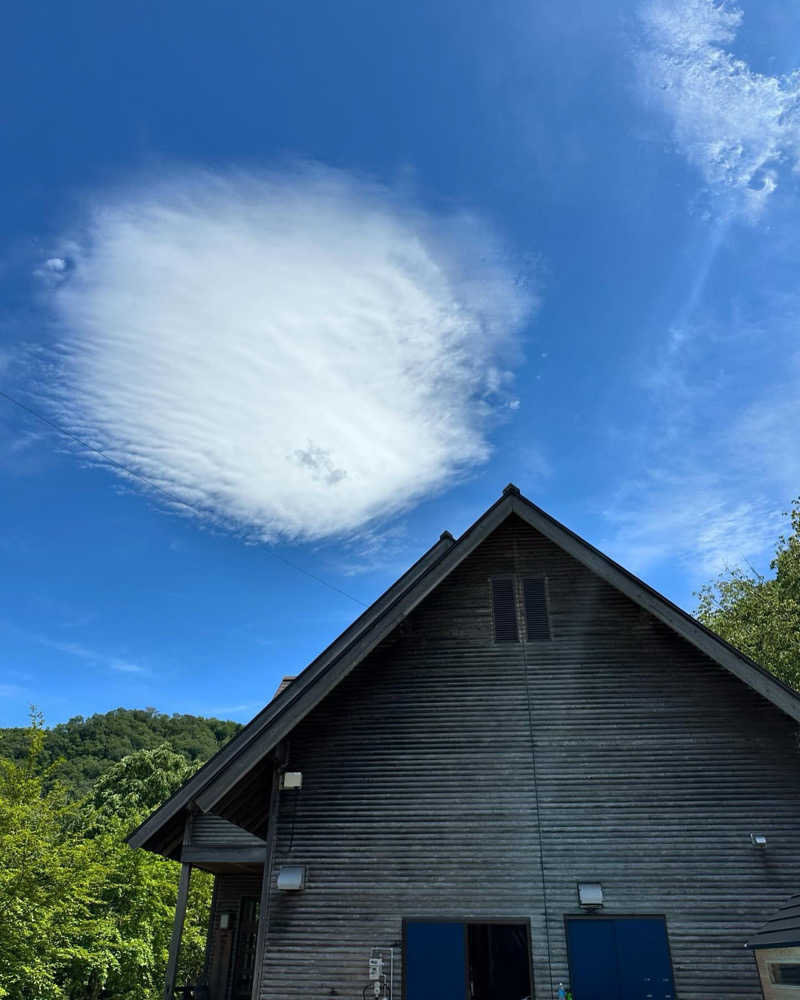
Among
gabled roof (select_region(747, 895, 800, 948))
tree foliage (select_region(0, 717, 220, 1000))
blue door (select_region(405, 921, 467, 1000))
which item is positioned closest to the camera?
gabled roof (select_region(747, 895, 800, 948))

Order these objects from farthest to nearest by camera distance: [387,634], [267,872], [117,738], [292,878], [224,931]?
[117,738], [224,931], [387,634], [267,872], [292,878]

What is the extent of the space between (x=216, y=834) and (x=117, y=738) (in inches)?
2382

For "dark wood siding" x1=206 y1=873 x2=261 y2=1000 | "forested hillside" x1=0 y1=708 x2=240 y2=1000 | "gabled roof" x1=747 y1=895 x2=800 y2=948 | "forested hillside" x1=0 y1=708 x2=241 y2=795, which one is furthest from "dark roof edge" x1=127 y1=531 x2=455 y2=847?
"forested hillside" x1=0 y1=708 x2=241 y2=795

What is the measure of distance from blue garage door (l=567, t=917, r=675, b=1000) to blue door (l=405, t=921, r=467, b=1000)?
1.40 m

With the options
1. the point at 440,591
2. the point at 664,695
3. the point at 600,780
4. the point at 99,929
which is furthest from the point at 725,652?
the point at 99,929

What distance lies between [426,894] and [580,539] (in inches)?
212

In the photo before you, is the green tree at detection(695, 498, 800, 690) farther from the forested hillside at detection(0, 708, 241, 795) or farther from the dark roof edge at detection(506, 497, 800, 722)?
the forested hillside at detection(0, 708, 241, 795)

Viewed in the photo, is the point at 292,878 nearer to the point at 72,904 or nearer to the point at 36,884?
the point at 36,884

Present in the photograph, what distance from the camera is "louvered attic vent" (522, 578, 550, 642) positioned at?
973cm

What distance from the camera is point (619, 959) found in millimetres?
7801

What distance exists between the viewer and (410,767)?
29.7ft

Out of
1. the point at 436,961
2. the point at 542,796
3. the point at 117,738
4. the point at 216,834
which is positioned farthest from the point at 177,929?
the point at 117,738

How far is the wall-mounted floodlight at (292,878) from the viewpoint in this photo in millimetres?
8406

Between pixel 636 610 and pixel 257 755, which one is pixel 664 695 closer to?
pixel 636 610
